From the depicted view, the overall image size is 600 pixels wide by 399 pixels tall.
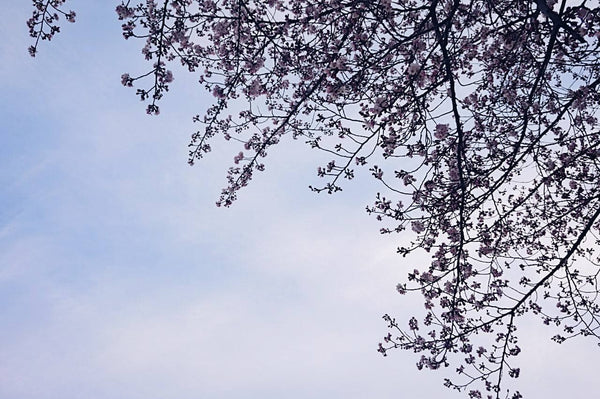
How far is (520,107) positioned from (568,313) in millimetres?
3015

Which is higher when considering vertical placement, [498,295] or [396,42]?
[396,42]

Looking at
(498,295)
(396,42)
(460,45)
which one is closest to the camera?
(396,42)

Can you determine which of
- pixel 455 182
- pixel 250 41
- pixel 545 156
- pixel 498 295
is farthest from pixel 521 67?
pixel 250 41

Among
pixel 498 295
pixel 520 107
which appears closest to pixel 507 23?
pixel 520 107

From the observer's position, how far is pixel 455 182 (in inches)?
222

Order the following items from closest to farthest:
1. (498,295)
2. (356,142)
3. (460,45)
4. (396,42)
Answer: (396,42) → (356,142) → (460,45) → (498,295)

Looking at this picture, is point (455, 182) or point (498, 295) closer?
point (455, 182)

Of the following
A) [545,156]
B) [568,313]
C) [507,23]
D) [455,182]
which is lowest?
[568,313]

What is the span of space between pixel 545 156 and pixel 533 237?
1.45m

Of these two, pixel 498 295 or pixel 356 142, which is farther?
pixel 498 295

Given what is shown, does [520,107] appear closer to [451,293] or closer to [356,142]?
[356,142]

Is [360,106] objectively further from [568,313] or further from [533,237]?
[568,313]

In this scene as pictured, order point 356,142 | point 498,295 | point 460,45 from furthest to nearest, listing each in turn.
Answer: point 498,295 → point 460,45 → point 356,142

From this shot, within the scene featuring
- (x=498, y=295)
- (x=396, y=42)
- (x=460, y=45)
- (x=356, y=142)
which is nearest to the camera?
(x=396, y=42)
